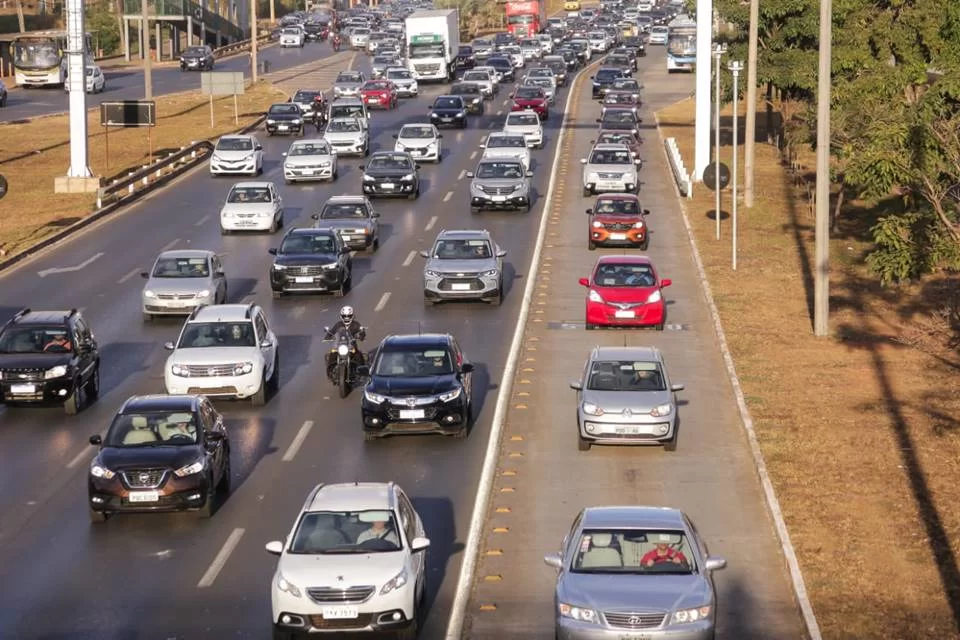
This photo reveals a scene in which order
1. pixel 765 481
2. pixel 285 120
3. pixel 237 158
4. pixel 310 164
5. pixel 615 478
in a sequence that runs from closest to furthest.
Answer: pixel 765 481 < pixel 615 478 < pixel 310 164 < pixel 237 158 < pixel 285 120

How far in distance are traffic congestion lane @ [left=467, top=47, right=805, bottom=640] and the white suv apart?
116cm

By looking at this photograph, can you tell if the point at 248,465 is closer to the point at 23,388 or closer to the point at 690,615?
the point at 23,388

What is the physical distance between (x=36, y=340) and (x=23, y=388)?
129 cm

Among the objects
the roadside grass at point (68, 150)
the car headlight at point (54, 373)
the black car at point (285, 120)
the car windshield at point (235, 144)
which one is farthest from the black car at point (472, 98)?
the car headlight at point (54, 373)

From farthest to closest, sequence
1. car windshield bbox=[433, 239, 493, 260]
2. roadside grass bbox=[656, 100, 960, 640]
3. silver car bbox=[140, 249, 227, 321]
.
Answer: car windshield bbox=[433, 239, 493, 260]
silver car bbox=[140, 249, 227, 321]
roadside grass bbox=[656, 100, 960, 640]

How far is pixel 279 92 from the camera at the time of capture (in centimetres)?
9612

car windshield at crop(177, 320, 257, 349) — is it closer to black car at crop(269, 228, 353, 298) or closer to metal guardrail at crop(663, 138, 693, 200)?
black car at crop(269, 228, 353, 298)

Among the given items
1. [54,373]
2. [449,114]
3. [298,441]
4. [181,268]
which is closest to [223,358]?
[54,373]

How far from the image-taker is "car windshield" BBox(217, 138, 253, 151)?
203 feet

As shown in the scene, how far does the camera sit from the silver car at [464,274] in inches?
1486

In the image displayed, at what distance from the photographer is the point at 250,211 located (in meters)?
48.4

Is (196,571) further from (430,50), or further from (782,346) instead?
(430,50)

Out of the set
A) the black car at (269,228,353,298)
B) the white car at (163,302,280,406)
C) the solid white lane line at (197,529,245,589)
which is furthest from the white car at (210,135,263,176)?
the solid white lane line at (197,529,245,589)

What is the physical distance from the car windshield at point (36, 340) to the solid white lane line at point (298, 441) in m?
4.64
